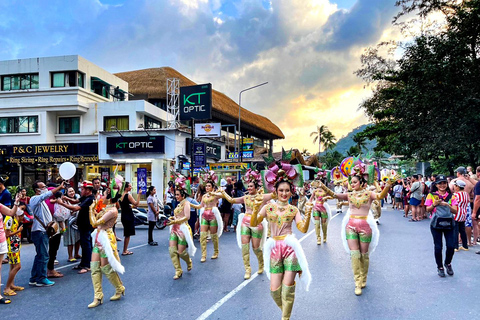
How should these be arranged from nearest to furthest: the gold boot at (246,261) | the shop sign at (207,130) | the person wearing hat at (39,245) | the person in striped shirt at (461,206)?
the person wearing hat at (39,245) → the gold boot at (246,261) → the person in striped shirt at (461,206) → the shop sign at (207,130)

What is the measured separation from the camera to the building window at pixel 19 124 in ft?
83.8

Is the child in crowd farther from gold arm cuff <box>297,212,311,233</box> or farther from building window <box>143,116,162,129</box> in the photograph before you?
building window <box>143,116,162,129</box>

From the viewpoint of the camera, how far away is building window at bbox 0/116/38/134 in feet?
83.8

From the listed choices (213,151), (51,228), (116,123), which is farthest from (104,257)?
(213,151)

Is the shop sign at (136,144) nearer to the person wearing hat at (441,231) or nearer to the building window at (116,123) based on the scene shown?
the building window at (116,123)

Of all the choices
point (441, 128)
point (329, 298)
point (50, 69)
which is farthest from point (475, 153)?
point (50, 69)

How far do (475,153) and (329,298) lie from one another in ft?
55.1

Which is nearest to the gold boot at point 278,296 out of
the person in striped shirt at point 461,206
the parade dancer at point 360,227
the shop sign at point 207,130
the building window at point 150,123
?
the parade dancer at point 360,227

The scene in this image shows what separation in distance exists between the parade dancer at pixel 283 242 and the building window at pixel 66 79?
23592mm

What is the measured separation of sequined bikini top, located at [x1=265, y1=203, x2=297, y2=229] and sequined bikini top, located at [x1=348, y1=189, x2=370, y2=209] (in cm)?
199

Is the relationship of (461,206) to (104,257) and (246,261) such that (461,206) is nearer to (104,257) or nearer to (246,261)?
(246,261)

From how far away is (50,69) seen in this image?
25.2 metres

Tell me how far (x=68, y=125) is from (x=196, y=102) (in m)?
10.3

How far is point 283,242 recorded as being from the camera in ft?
15.1
